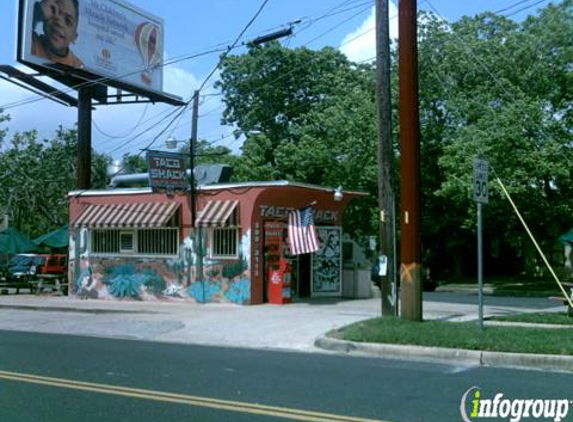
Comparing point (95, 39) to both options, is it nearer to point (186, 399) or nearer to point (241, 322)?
point (241, 322)

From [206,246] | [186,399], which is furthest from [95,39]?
[186,399]

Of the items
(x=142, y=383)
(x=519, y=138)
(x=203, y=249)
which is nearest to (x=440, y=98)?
(x=519, y=138)

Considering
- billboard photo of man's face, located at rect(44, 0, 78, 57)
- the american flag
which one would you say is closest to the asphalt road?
the american flag

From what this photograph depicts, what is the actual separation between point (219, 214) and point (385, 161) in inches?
251

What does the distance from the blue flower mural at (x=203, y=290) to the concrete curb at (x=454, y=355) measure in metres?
8.26

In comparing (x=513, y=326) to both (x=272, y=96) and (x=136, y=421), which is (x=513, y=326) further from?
(x=272, y=96)

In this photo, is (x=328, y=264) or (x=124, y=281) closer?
(x=328, y=264)

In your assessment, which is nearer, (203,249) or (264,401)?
(264,401)

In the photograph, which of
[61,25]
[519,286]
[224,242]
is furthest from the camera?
[519,286]

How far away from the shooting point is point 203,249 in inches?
803

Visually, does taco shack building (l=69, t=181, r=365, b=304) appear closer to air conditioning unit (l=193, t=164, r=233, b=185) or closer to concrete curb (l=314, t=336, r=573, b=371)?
air conditioning unit (l=193, t=164, r=233, b=185)

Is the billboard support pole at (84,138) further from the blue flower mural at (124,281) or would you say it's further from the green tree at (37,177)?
the green tree at (37,177)

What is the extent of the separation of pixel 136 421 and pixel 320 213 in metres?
14.8

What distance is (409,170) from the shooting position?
13625 millimetres
